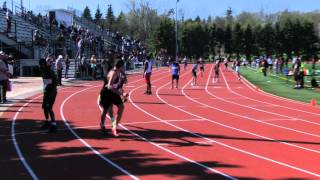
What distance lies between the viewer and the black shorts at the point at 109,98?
12804 millimetres

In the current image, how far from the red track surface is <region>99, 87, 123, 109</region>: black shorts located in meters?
0.72

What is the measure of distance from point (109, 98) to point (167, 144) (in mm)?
1874

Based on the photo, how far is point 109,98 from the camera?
12836 mm

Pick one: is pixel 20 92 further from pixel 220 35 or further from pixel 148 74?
pixel 220 35

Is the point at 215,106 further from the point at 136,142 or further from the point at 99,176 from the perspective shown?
the point at 99,176

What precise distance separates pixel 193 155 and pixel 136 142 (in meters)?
1.79

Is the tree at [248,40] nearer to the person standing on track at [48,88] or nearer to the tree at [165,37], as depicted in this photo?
the tree at [165,37]

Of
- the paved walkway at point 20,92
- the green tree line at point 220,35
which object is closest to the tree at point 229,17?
the green tree line at point 220,35

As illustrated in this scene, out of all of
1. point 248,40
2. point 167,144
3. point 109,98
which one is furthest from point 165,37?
point 167,144

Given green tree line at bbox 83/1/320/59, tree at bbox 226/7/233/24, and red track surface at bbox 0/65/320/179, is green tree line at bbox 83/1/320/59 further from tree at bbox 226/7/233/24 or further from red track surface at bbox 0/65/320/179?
red track surface at bbox 0/65/320/179

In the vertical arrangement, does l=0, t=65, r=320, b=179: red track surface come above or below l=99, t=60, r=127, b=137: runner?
below

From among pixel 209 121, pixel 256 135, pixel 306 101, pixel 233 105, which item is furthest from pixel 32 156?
pixel 306 101

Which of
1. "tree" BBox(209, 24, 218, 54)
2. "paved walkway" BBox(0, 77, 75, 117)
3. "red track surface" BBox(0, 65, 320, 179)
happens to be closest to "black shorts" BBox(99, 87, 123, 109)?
"red track surface" BBox(0, 65, 320, 179)

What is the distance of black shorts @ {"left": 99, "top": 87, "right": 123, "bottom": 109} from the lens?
504 inches
